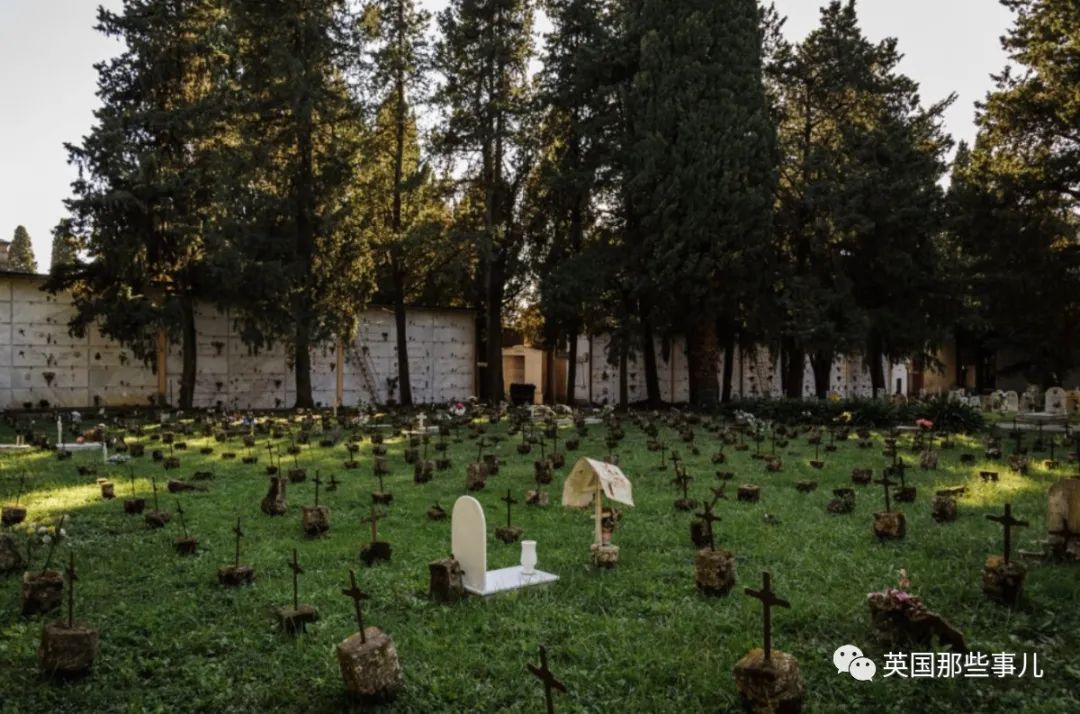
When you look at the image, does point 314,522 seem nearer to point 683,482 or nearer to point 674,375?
point 683,482

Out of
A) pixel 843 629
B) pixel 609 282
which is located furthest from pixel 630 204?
pixel 843 629

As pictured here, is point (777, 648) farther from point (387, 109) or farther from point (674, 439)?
point (387, 109)

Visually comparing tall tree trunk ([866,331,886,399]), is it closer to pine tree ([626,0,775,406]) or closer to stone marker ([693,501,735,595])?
pine tree ([626,0,775,406])

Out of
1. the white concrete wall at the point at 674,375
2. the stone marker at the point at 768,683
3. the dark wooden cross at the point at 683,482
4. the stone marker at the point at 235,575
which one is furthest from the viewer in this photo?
the white concrete wall at the point at 674,375

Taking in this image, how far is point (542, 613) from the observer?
5.41 m

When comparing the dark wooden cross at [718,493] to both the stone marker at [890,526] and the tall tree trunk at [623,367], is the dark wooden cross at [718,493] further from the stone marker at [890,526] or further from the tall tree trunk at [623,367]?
the tall tree trunk at [623,367]

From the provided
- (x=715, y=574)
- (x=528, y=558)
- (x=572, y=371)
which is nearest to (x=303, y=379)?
(x=572, y=371)

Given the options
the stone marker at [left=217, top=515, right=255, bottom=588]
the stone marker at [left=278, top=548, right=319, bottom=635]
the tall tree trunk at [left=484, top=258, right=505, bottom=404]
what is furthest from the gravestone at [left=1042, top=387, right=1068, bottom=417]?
the stone marker at [left=278, top=548, right=319, bottom=635]

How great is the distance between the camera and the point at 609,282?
1084 inches

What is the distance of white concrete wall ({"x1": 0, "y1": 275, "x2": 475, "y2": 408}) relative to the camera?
24844 millimetres

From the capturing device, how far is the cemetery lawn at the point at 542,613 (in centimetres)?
420

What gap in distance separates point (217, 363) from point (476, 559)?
2509cm

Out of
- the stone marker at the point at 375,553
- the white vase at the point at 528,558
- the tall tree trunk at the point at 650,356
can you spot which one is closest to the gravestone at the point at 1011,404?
the tall tree trunk at the point at 650,356

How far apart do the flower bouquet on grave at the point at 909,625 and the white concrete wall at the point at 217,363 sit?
24680mm
